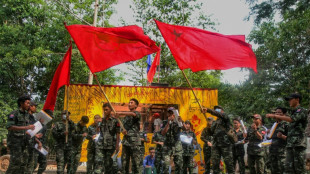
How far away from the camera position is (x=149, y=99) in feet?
51.4

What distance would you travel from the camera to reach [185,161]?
12438mm

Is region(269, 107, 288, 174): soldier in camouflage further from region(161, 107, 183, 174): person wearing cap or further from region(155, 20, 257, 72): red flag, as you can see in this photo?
region(161, 107, 183, 174): person wearing cap

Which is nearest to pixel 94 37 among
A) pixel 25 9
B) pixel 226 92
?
pixel 25 9

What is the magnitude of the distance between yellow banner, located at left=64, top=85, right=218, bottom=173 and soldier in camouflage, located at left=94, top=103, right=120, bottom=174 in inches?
237

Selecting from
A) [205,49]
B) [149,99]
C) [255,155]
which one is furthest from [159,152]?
[205,49]

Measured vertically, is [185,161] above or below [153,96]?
below

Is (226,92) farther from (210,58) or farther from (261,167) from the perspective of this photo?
(210,58)

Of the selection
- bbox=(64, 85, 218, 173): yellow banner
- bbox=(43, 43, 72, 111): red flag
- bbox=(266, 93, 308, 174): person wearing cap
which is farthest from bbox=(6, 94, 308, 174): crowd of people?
bbox=(64, 85, 218, 173): yellow banner

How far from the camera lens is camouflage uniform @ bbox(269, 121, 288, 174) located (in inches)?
371

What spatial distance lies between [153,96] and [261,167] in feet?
21.4

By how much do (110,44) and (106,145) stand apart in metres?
2.69

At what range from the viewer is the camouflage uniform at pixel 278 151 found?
30.9ft

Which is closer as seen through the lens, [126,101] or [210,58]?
[210,58]

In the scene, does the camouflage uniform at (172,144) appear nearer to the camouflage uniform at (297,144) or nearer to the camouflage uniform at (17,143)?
the camouflage uniform at (297,144)
